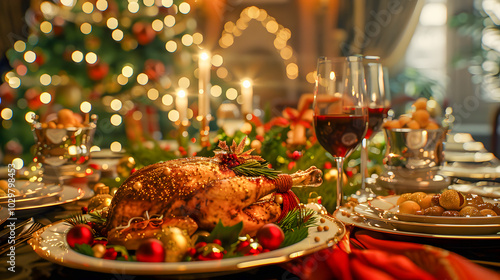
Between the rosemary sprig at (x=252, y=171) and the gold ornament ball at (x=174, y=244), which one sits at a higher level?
the rosemary sprig at (x=252, y=171)

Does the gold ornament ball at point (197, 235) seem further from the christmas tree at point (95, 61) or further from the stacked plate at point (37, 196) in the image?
the christmas tree at point (95, 61)

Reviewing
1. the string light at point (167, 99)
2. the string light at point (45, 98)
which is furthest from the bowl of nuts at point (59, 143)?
the string light at point (167, 99)

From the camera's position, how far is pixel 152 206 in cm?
67

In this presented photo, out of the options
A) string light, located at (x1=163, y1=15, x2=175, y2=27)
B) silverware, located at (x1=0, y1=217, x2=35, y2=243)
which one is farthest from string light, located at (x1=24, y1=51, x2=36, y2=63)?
silverware, located at (x1=0, y1=217, x2=35, y2=243)

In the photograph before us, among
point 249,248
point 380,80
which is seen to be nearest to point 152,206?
point 249,248

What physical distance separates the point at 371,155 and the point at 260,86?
4.61 meters

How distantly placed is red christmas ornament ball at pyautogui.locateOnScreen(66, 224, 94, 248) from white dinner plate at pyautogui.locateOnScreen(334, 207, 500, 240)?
38cm

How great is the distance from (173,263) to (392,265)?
249 mm

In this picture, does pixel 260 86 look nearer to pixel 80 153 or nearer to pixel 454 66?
pixel 454 66

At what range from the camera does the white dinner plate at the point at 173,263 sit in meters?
0.50

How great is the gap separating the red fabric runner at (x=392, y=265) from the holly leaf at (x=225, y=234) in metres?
0.08

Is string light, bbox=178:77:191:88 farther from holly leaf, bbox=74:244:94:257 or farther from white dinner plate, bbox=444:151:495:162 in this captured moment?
holly leaf, bbox=74:244:94:257

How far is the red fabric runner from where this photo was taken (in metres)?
0.54

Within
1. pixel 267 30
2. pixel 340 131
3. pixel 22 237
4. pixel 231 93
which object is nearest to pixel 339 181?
pixel 340 131
